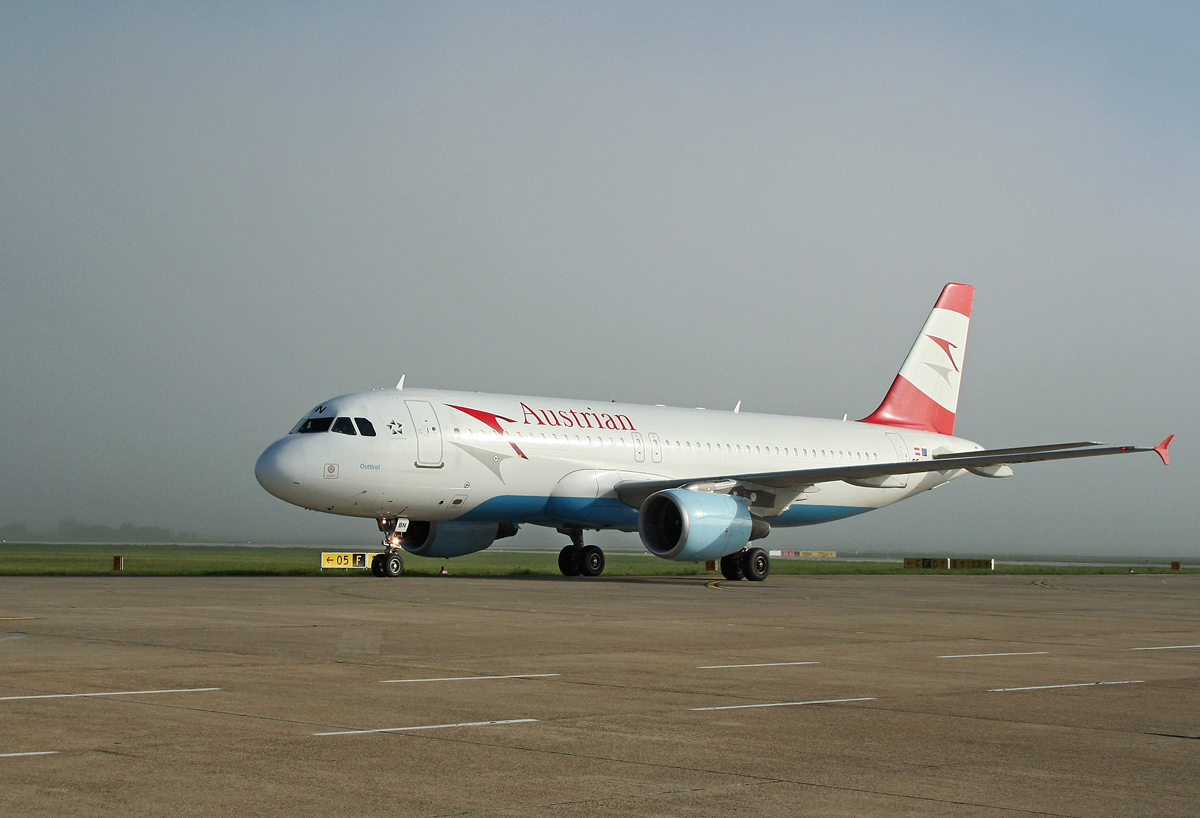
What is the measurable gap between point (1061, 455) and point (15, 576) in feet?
74.6

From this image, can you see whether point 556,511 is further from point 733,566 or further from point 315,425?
point 315,425

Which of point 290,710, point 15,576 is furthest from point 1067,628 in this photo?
point 15,576

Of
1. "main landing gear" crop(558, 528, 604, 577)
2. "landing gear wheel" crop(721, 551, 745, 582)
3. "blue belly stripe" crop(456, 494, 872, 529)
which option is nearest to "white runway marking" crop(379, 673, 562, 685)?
"blue belly stripe" crop(456, 494, 872, 529)

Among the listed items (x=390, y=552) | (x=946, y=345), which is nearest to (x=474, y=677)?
(x=390, y=552)

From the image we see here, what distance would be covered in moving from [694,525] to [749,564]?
3.55 meters

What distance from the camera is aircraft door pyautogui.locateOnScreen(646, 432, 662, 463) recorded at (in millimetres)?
30219

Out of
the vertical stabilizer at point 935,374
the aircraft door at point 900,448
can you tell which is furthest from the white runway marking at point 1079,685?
the vertical stabilizer at point 935,374

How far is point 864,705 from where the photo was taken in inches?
325

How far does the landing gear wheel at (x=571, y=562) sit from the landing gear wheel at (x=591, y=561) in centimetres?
10

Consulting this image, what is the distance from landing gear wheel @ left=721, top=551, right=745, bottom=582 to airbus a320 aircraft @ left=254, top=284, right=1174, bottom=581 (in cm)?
3

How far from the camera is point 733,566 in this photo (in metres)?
28.9

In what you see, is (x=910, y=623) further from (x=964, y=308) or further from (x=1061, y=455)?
(x=964, y=308)

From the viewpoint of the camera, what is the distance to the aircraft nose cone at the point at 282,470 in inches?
973

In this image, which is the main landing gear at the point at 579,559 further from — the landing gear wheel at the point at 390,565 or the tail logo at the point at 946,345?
the tail logo at the point at 946,345
